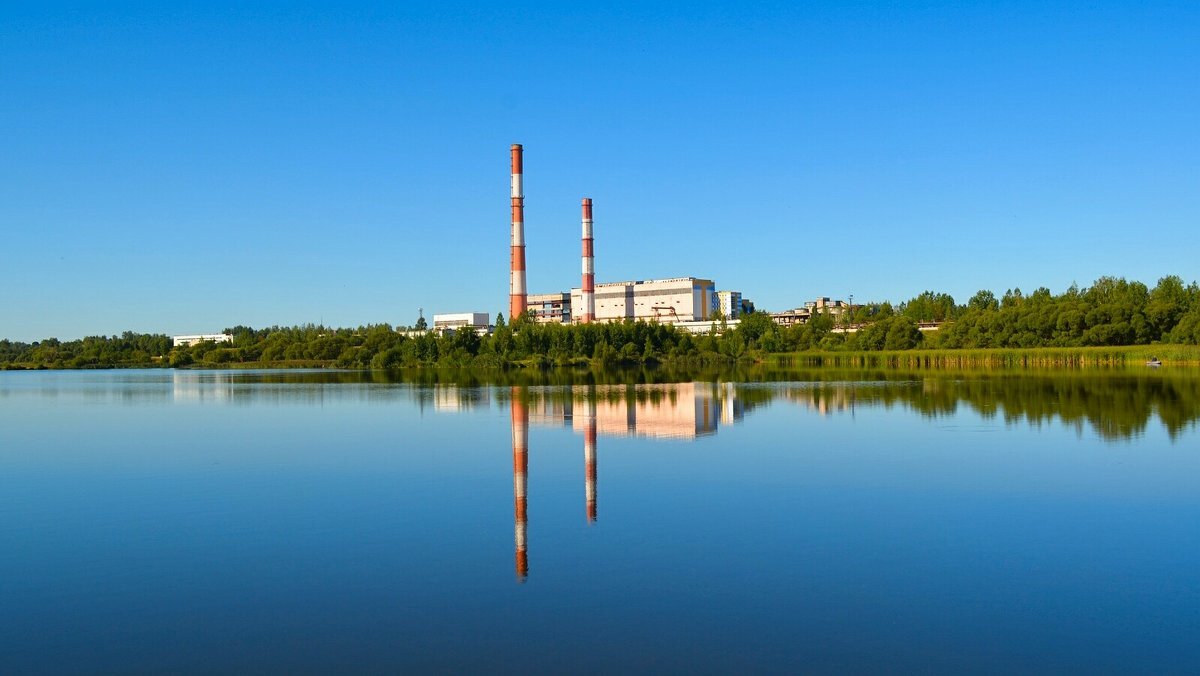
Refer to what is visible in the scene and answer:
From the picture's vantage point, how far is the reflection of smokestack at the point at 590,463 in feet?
35.6

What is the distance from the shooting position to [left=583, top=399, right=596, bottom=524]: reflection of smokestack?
1086 centimetres

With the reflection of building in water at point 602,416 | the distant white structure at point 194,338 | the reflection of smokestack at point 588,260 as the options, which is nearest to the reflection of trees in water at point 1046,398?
the reflection of building in water at point 602,416

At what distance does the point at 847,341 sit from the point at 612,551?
7372 centimetres

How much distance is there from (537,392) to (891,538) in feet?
81.9

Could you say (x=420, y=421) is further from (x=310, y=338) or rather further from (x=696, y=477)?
(x=310, y=338)

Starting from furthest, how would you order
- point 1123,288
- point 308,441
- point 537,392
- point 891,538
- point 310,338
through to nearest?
point 310,338 < point 1123,288 < point 537,392 < point 308,441 < point 891,538

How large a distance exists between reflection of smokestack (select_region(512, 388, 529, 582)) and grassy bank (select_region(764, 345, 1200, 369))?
133 feet

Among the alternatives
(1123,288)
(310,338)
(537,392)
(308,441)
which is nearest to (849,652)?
(308,441)

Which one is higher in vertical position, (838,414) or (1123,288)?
(1123,288)

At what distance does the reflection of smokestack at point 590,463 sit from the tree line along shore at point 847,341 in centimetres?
4157

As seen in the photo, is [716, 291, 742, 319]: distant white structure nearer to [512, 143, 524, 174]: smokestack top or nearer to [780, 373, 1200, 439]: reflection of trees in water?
[512, 143, 524, 174]: smokestack top

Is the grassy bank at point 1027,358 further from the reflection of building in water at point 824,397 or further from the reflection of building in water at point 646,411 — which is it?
the reflection of building in water at point 646,411

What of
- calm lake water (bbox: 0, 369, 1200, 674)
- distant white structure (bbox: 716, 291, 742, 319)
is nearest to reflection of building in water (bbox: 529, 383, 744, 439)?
calm lake water (bbox: 0, 369, 1200, 674)

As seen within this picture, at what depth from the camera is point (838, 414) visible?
22.4 metres
